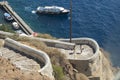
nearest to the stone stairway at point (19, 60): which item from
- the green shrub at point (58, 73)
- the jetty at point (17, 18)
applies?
the green shrub at point (58, 73)

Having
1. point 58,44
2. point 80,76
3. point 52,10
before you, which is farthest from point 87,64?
point 52,10

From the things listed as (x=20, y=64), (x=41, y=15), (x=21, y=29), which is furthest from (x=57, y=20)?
(x=20, y=64)

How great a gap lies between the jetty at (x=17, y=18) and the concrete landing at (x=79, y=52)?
36.7m

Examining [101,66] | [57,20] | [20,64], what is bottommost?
[57,20]

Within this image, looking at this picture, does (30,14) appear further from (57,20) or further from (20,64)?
(20,64)

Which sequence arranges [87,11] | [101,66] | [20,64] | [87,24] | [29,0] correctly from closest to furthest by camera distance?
[20,64] → [101,66] → [87,24] → [87,11] → [29,0]

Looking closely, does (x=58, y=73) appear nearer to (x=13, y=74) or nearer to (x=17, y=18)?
(x=13, y=74)

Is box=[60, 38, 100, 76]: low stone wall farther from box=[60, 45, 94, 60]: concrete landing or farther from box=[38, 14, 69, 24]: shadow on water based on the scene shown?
box=[38, 14, 69, 24]: shadow on water

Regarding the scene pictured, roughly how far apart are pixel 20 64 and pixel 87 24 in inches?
2439

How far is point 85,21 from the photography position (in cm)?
10506

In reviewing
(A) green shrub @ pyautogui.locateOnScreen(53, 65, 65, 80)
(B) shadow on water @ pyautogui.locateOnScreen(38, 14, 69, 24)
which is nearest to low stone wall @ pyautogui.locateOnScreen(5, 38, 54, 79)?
(A) green shrub @ pyautogui.locateOnScreen(53, 65, 65, 80)

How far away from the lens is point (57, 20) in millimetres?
107438

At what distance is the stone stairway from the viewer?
4217 cm

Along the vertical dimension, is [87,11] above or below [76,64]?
below
